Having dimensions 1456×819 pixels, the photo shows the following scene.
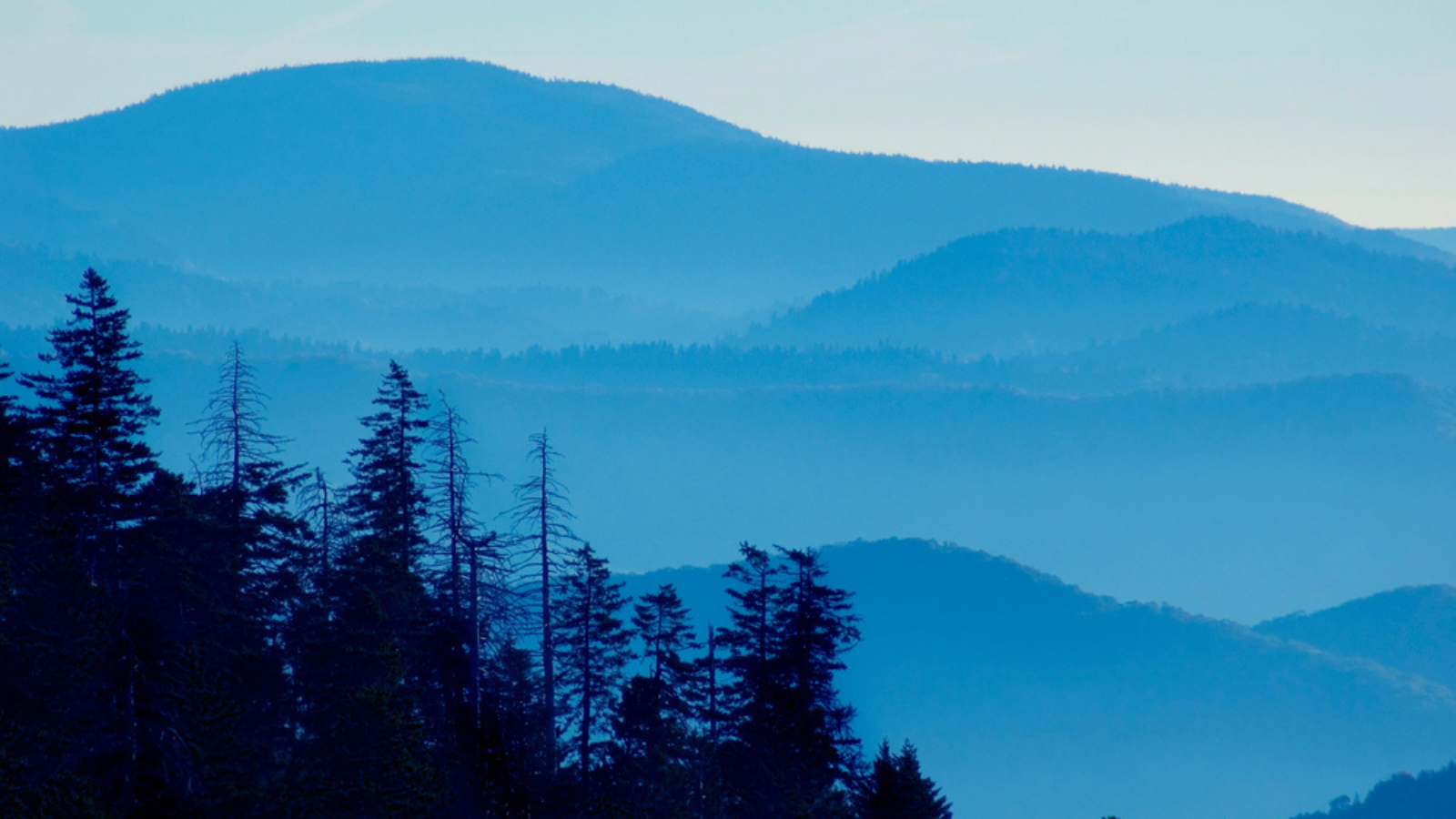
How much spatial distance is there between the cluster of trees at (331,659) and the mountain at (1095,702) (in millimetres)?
117273

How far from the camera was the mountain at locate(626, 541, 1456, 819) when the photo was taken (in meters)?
160

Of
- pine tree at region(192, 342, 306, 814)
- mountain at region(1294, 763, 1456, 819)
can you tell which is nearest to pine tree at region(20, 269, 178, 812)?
pine tree at region(192, 342, 306, 814)

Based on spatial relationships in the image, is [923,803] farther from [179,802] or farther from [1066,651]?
[1066,651]

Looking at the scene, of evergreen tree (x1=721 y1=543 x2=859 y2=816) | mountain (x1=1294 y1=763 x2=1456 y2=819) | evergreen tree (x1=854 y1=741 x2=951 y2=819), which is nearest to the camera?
evergreen tree (x1=854 y1=741 x2=951 y2=819)

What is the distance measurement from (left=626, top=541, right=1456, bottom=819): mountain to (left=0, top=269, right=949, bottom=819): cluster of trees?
11727cm

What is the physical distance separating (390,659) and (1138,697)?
155 m

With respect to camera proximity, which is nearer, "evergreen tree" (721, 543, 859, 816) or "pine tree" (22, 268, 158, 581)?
"pine tree" (22, 268, 158, 581)

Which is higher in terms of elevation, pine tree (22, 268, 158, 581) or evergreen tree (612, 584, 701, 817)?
pine tree (22, 268, 158, 581)

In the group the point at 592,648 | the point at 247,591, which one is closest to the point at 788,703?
the point at 592,648

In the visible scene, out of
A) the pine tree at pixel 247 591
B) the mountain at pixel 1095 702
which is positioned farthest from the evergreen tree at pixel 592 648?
the mountain at pixel 1095 702

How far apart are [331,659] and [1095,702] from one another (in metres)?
152

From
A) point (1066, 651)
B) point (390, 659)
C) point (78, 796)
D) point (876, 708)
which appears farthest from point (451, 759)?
point (1066, 651)

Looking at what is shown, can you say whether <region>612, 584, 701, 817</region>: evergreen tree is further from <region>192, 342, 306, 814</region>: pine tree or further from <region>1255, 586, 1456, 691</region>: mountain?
<region>1255, 586, 1456, 691</region>: mountain

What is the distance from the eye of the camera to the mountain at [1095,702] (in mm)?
160000
